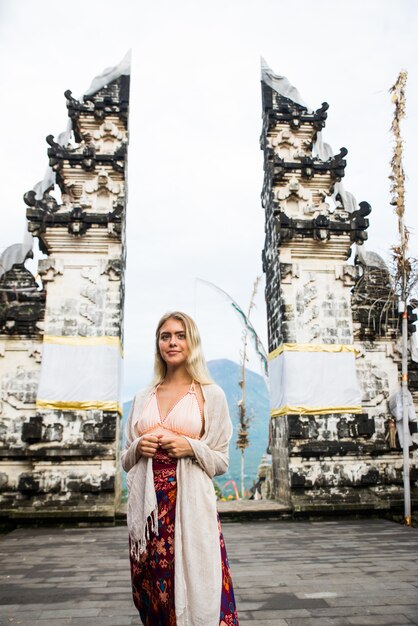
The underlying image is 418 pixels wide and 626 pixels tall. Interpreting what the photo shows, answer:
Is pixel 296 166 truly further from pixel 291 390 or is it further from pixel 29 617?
pixel 29 617

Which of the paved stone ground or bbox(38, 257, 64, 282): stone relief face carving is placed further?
bbox(38, 257, 64, 282): stone relief face carving

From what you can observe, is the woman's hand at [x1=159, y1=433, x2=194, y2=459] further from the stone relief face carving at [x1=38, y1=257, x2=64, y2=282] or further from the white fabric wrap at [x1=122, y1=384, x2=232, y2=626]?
the stone relief face carving at [x1=38, y1=257, x2=64, y2=282]

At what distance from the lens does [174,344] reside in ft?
9.16

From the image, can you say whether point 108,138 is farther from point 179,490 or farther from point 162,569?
point 162,569

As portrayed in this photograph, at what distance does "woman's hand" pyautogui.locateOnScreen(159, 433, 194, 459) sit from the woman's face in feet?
1.48

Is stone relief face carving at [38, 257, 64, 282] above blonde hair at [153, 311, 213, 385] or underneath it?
above

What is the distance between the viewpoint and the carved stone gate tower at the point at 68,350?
8.80 meters

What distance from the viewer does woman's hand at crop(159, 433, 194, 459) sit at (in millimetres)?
2510

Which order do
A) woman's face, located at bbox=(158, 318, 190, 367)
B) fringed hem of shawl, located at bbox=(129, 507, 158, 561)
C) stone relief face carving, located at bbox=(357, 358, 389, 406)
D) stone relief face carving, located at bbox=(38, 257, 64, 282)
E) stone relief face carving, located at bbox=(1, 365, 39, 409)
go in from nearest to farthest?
fringed hem of shawl, located at bbox=(129, 507, 158, 561), woman's face, located at bbox=(158, 318, 190, 367), stone relief face carving, located at bbox=(1, 365, 39, 409), stone relief face carving, located at bbox=(357, 358, 389, 406), stone relief face carving, located at bbox=(38, 257, 64, 282)

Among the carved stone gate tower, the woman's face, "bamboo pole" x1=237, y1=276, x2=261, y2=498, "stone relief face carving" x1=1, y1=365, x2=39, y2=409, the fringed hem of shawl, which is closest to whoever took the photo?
the fringed hem of shawl

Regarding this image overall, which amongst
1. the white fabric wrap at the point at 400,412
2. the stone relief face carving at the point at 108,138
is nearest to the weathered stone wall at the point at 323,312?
the white fabric wrap at the point at 400,412

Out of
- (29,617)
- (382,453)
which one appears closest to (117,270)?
(382,453)

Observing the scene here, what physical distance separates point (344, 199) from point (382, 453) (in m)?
5.49

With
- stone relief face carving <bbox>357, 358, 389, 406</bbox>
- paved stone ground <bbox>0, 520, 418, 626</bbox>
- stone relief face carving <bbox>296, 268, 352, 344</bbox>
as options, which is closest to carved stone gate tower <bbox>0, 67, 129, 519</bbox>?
paved stone ground <bbox>0, 520, 418, 626</bbox>
